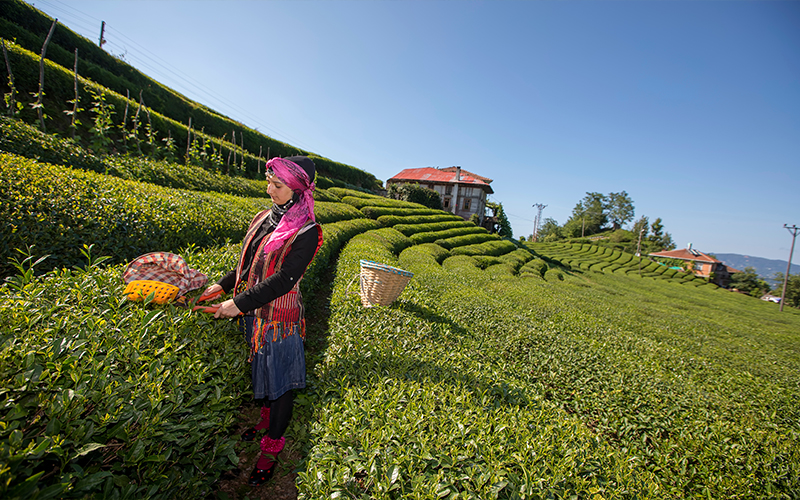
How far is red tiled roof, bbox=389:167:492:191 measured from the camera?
39594 millimetres

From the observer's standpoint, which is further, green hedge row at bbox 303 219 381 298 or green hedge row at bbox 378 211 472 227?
green hedge row at bbox 378 211 472 227

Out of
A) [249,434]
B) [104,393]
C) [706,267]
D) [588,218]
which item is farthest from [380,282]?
[588,218]

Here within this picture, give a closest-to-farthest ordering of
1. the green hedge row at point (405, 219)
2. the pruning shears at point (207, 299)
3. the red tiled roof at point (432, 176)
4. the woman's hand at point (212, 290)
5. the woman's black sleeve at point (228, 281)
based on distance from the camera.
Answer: the pruning shears at point (207, 299) → the woman's hand at point (212, 290) → the woman's black sleeve at point (228, 281) → the green hedge row at point (405, 219) → the red tiled roof at point (432, 176)

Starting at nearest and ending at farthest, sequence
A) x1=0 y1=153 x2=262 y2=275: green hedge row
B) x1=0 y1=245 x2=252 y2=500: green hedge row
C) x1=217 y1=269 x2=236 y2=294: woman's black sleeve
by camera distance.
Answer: x1=0 y1=245 x2=252 y2=500: green hedge row, x1=217 y1=269 x2=236 y2=294: woman's black sleeve, x1=0 y1=153 x2=262 y2=275: green hedge row

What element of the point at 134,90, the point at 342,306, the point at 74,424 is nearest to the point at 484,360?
the point at 342,306

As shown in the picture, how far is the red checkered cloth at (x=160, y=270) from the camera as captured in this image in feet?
7.11

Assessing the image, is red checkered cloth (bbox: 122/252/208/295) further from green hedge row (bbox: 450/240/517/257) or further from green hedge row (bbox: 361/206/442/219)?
green hedge row (bbox: 361/206/442/219)

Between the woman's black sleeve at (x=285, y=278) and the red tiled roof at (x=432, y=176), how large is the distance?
1530 inches

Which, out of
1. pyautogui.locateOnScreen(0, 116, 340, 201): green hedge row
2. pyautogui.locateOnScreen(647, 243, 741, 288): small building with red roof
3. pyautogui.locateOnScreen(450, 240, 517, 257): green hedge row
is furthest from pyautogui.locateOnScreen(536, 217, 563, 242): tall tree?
pyautogui.locateOnScreen(0, 116, 340, 201): green hedge row

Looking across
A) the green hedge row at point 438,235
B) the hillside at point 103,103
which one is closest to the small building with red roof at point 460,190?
the green hedge row at point 438,235

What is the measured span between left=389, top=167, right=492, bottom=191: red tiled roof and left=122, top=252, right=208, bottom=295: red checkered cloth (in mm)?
39128

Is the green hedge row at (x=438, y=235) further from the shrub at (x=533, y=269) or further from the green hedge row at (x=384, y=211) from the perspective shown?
the shrub at (x=533, y=269)

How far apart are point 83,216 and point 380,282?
3.50 meters

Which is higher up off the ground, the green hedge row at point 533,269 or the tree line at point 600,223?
the tree line at point 600,223
